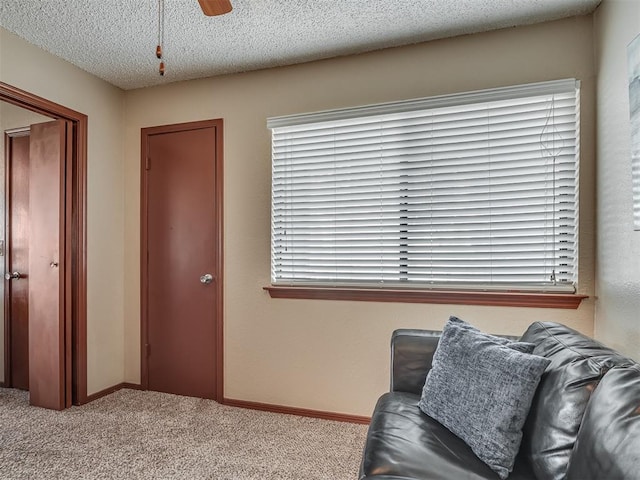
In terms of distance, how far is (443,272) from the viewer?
259cm

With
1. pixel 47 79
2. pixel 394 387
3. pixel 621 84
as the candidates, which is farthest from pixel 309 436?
pixel 47 79

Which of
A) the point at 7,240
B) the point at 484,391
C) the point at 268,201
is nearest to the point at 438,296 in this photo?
the point at 484,391

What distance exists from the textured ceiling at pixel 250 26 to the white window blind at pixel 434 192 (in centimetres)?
42

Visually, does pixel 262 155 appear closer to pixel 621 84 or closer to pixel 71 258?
pixel 71 258

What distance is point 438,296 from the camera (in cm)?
257

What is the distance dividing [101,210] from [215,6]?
228 centimetres

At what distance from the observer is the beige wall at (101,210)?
3021mm

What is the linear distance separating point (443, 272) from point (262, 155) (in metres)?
1.58

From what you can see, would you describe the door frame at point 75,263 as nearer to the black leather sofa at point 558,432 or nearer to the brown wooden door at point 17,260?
the brown wooden door at point 17,260

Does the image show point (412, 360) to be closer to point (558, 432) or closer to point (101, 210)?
point (558, 432)

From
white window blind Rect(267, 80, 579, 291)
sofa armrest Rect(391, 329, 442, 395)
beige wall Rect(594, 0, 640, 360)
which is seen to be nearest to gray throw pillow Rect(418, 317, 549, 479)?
sofa armrest Rect(391, 329, 442, 395)

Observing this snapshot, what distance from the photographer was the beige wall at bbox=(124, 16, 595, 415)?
239 cm

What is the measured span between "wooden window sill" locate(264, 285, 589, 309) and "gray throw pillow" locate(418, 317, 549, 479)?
755 mm

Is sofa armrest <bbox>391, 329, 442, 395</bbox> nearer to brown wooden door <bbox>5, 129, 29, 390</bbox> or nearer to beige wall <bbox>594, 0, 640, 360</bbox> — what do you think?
beige wall <bbox>594, 0, 640, 360</bbox>
